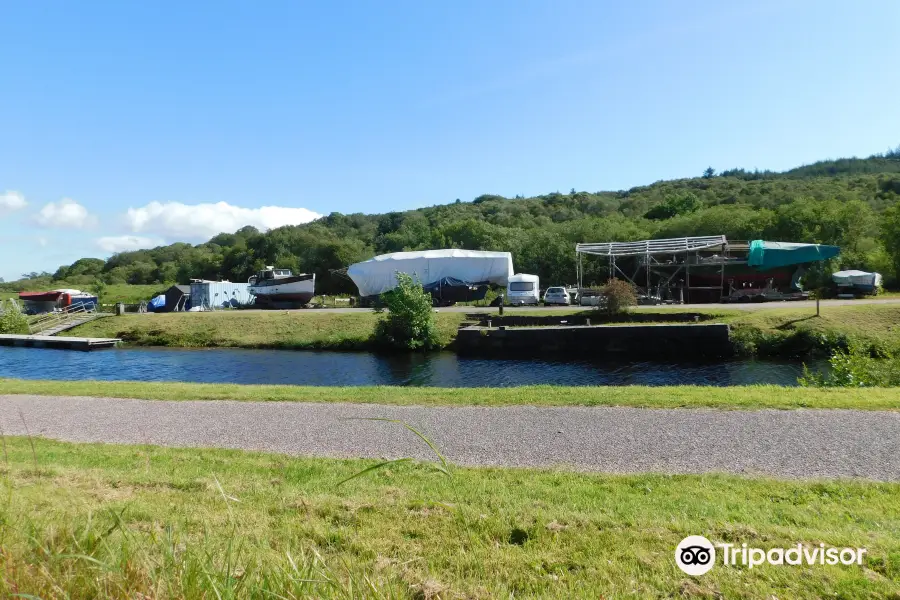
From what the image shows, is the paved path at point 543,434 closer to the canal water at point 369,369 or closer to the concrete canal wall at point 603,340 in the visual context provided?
the canal water at point 369,369

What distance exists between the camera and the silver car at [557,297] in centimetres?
3641

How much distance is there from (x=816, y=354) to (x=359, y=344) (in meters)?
21.7

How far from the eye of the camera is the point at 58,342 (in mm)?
33969

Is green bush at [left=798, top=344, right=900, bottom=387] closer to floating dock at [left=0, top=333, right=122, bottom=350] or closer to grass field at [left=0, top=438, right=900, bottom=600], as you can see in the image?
grass field at [left=0, top=438, right=900, bottom=600]

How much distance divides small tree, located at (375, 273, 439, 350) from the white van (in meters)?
10.7

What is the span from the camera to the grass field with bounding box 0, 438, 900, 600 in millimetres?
2168

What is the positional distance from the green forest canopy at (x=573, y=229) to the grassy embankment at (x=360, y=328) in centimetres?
1716

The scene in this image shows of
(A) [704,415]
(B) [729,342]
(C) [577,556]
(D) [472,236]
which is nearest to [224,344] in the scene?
(B) [729,342]

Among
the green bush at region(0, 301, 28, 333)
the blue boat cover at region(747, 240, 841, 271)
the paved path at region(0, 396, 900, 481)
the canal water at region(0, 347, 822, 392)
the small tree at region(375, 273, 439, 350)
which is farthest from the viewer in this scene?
the green bush at region(0, 301, 28, 333)

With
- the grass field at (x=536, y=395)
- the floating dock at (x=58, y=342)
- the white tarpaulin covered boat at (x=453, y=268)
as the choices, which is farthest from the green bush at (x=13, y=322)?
the grass field at (x=536, y=395)

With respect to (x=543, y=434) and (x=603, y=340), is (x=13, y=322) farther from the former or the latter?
(x=543, y=434)

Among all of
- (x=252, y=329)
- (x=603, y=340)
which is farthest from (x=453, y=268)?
(x=603, y=340)

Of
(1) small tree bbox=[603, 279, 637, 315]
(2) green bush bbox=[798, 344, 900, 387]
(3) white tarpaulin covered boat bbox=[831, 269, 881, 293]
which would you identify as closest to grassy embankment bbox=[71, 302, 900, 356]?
(1) small tree bbox=[603, 279, 637, 315]

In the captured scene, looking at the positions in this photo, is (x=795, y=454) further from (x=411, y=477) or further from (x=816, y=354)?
(x=816, y=354)
